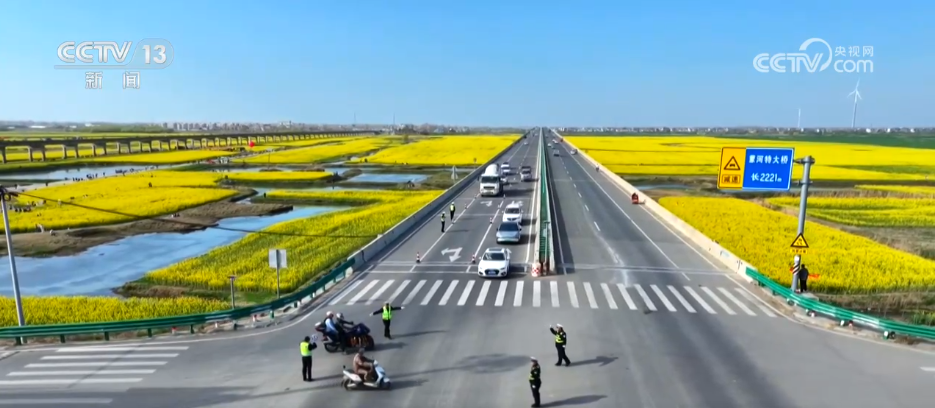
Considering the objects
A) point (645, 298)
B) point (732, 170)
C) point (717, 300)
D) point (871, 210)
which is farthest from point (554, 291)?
point (871, 210)

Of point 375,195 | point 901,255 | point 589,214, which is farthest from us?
point 375,195

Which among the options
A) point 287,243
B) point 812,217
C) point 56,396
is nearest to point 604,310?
point 56,396

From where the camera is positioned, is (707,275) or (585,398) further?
(707,275)

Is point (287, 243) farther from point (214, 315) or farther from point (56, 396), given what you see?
point (56, 396)

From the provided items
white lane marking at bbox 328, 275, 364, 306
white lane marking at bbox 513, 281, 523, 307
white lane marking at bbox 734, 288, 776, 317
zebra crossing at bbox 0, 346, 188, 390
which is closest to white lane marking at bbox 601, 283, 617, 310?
white lane marking at bbox 513, 281, 523, 307

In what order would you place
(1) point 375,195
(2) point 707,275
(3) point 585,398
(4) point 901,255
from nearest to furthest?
(3) point 585,398
(2) point 707,275
(4) point 901,255
(1) point 375,195

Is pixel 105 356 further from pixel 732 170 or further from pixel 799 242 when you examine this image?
pixel 799 242

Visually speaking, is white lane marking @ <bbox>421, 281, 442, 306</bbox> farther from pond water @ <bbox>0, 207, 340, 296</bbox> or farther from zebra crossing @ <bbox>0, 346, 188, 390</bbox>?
pond water @ <bbox>0, 207, 340, 296</bbox>
